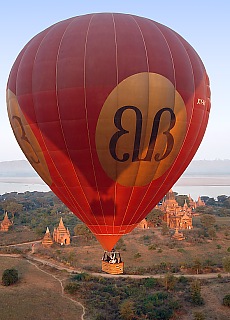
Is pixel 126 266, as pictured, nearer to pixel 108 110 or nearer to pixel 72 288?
pixel 72 288

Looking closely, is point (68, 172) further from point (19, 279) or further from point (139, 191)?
point (19, 279)

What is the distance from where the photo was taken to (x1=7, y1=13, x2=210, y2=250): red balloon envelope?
10.1 metres

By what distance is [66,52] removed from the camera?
10.4 metres

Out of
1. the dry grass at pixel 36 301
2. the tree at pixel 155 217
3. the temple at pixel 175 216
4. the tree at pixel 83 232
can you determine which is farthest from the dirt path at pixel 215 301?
the tree at pixel 155 217

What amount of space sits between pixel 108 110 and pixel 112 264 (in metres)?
4.97

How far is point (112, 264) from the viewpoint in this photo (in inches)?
445

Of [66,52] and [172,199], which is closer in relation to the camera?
[66,52]

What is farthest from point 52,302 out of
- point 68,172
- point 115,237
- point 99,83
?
point 99,83

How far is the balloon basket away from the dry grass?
6.26 m

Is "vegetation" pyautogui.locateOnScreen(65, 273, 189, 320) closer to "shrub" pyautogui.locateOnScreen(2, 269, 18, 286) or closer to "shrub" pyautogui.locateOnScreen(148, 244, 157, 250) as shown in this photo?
"shrub" pyautogui.locateOnScreen(2, 269, 18, 286)

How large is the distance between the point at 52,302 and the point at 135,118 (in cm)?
1215

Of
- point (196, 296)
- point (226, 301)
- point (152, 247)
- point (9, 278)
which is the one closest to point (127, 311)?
point (196, 296)

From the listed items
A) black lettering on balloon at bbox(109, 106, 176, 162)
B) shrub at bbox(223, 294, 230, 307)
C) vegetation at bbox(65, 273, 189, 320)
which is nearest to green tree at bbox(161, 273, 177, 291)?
vegetation at bbox(65, 273, 189, 320)

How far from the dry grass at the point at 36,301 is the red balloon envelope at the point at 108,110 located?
7078mm
